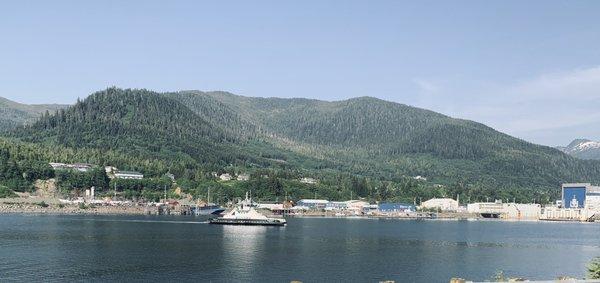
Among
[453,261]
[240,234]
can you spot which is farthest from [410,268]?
[240,234]

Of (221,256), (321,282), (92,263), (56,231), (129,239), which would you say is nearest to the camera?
(321,282)

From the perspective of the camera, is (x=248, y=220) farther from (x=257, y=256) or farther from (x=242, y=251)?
(x=257, y=256)

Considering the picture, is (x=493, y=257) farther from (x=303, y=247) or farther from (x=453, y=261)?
(x=303, y=247)

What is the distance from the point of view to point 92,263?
91.1m

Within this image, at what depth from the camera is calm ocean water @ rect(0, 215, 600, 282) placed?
84000 millimetres

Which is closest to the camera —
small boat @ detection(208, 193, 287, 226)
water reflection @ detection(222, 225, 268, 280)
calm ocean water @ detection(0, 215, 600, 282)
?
calm ocean water @ detection(0, 215, 600, 282)

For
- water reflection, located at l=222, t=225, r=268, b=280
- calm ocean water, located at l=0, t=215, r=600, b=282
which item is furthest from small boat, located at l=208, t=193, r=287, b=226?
calm ocean water, located at l=0, t=215, r=600, b=282

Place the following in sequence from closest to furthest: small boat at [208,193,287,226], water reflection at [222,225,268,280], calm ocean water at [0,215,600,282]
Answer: calm ocean water at [0,215,600,282], water reflection at [222,225,268,280], small boat at [208,193,287,226]

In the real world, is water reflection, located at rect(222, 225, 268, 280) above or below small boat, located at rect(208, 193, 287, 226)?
below

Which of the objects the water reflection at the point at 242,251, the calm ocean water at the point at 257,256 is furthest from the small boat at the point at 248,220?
the calm ocean water at the point at 257,256

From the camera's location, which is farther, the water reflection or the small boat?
the small boat

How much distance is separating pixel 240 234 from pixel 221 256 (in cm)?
5184

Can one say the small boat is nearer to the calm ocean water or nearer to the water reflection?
the water reflection

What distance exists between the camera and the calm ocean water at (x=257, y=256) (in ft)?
276
